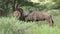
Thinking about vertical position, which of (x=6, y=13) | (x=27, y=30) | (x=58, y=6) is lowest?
(x=58, y=6)

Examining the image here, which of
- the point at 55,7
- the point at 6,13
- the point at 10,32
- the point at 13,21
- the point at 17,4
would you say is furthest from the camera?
the point at 55,7

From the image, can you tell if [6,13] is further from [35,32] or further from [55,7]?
[55,7]

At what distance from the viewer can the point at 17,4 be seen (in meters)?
11.7

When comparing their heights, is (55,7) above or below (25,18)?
below

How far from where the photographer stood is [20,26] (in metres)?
6.06

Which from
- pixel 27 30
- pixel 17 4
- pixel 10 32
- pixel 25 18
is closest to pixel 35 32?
pixel 27 30

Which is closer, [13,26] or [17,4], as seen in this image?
[13,26]

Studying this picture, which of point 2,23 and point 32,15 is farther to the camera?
point 32,15

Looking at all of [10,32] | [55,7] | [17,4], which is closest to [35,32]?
[10,32]

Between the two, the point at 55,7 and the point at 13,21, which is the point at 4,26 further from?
the point at 55,7

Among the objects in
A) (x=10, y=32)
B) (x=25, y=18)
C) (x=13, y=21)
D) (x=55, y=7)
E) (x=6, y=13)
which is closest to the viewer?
(x=10, y=32)

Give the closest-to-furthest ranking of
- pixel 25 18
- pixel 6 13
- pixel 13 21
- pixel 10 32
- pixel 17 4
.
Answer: pixel 10 32
pixel 13 21
pixel 25 18
pixel 6 13
pixel 17 4

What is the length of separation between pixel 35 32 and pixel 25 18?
267cm

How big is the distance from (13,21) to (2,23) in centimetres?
31
